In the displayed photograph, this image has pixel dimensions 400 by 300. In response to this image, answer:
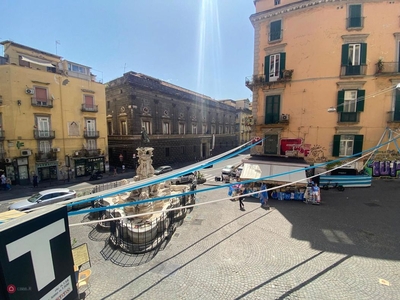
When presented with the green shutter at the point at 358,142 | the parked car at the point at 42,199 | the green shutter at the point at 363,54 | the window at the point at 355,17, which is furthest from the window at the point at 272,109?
the parked car at the point at 42,199

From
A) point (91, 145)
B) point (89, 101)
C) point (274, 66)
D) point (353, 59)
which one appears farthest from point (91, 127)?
point (353, 59)

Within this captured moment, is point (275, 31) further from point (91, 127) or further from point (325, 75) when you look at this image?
point (91, 127)

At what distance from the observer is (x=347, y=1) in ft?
40.1

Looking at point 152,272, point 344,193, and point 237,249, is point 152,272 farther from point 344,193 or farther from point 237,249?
point 344,193

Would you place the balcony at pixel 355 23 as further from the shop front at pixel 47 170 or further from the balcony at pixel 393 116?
the shop front at pixel 47 170

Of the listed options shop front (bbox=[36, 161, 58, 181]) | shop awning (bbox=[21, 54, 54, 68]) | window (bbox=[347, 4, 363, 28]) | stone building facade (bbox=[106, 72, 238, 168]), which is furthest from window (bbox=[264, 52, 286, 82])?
shop front (bbox=[36, 161, 58, 181])

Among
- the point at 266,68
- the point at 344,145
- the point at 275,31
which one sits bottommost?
the point at 344,145

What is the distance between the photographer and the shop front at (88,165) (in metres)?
21.5

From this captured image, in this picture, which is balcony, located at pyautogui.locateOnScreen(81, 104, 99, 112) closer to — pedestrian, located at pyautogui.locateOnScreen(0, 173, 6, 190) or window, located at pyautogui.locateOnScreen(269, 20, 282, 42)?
pedestrian, located at pyautogui.locateOnScreen(0, 173, 6, 190)

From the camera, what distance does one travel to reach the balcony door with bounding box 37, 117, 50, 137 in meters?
18.6

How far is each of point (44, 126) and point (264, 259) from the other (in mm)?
23246

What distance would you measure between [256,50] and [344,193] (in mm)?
12334

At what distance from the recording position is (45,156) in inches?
744

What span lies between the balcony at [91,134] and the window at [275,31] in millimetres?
21277
